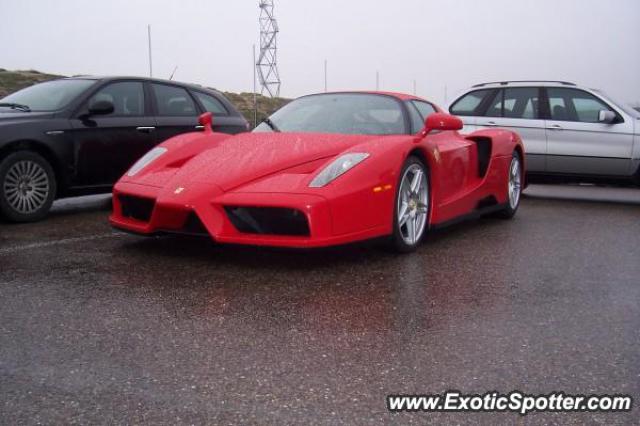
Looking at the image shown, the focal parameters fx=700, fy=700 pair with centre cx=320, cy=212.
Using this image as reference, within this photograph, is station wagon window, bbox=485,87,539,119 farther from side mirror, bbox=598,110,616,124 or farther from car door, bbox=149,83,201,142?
car door, bbox=149,83,201,142

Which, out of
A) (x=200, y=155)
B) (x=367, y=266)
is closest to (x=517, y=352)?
(x=367, y=266)

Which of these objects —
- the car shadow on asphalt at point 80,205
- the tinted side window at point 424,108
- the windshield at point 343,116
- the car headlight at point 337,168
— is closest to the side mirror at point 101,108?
the car shadow on asphalt at point 80,205

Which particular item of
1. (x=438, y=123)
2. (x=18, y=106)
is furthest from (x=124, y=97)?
(x=438, y=123)

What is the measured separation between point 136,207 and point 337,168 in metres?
1.40

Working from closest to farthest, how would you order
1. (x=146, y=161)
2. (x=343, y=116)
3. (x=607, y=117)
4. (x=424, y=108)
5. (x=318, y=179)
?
(x=318, y=179) < (x=146, y=161) < (x=343, y=116) < (x=424, y=108) < (x=607, y=117)

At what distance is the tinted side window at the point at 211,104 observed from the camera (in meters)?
8.05

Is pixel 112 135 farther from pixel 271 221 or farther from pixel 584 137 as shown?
pixel 584 137

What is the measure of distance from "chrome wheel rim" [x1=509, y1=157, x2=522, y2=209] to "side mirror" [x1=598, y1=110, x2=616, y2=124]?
208cm

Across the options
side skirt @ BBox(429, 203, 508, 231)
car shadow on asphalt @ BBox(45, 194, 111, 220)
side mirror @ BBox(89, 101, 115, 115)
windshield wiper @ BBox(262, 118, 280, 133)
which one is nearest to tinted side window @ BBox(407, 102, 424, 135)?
side skirt @ BBox(429, 203, 508, 231)

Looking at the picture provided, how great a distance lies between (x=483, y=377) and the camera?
2.55 metres

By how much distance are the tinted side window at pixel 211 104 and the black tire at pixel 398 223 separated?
12.3ft

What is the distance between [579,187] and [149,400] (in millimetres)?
10793

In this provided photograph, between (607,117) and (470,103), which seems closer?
(607,117)

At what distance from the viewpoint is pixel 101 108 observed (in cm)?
655
